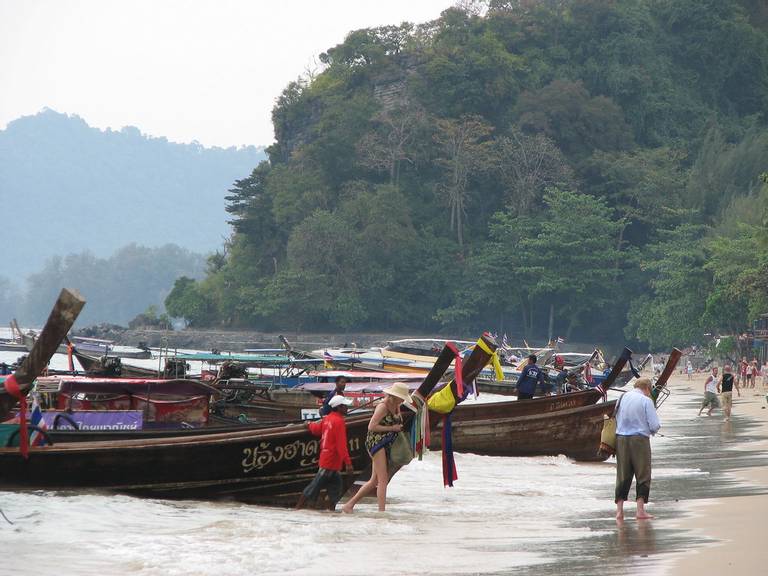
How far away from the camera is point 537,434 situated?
76.6 ft

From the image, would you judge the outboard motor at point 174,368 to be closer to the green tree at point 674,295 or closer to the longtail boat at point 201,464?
the longtail boat at point 201,464

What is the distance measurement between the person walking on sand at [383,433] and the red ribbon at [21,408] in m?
3.95

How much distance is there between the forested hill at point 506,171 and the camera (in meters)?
91.1

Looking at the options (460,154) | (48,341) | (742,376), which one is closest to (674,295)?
(742,376)

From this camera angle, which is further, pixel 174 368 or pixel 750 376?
pixel 750 376

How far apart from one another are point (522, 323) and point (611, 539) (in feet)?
280

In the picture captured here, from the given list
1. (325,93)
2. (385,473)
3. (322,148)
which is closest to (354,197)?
(322,148)

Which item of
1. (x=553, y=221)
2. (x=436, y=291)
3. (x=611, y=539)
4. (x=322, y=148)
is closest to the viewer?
(x=611, y=539)

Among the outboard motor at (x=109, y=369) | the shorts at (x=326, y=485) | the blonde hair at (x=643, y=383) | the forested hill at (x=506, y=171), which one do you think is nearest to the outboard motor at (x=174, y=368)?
the outboard motor at (x=109, y=369)

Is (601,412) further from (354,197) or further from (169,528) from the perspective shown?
(354,197)

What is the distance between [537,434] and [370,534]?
9.92 m

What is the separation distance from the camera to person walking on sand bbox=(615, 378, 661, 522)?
46.4 feet

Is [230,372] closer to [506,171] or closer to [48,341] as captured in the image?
[48,341]

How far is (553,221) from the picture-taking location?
8994cm
